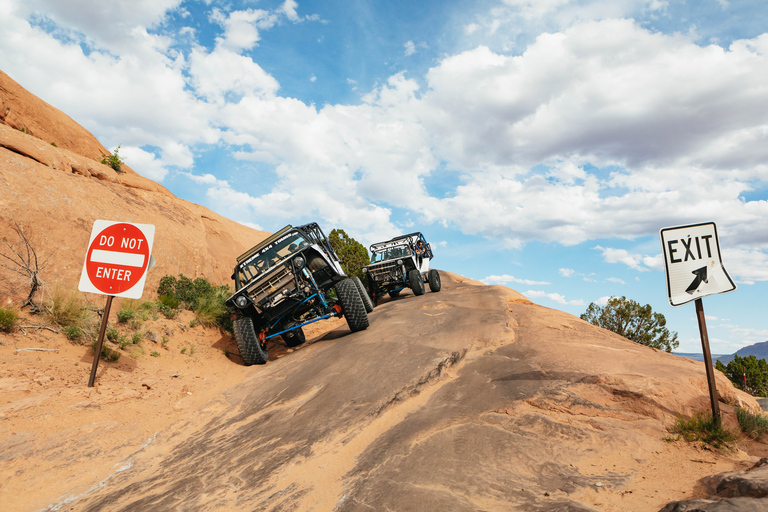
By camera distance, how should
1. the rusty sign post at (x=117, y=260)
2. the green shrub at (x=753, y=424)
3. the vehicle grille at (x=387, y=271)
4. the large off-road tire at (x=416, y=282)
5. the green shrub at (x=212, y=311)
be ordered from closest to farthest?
the green shrub at (x=753, y=424) → the rusty sign post at (x=117, y=260) → the green shrub at (x=212, y=311) → the large off-road tire at (x=416, y=282) → the vehicle grille at (x=387, y=271)

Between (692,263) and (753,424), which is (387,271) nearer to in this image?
(692,263)

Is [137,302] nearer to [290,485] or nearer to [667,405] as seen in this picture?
[290,485]

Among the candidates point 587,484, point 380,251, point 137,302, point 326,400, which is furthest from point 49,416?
point 380,251

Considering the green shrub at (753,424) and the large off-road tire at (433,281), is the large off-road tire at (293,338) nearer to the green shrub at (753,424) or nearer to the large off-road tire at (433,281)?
the large off-road tire at (433,281)

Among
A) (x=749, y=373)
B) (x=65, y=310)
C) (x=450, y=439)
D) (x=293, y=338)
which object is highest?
(x=65, y=310)

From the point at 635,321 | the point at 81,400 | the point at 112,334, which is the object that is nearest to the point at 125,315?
the point at 112,334

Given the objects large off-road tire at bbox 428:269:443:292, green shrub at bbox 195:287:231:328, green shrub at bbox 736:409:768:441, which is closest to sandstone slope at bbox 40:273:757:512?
green shrub at bbox 736:409:768:441

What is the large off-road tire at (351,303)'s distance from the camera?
28.6 feet

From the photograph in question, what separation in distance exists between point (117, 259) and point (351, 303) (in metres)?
Result: 4.51

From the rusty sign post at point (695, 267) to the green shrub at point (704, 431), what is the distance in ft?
1.52

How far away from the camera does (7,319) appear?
6789 millimetres

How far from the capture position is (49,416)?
523cm

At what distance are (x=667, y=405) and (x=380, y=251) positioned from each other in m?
13.8

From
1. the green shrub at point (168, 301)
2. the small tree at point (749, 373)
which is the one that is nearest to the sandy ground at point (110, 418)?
the green shrub at point (168, 301)
